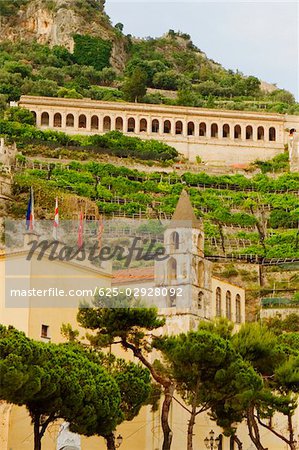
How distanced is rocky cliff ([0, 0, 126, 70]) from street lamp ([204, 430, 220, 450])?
3246 inches

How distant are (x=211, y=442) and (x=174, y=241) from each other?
854cm

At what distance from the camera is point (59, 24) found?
379ft

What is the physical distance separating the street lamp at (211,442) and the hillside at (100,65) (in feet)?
190

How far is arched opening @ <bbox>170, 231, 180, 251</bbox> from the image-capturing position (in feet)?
125

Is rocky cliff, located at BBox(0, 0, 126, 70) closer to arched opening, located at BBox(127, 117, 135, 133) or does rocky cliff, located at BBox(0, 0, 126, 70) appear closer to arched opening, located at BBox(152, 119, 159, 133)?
arched opening, located at BBox(127, 117, 135, 133)

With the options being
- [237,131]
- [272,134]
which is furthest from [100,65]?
[272,134]

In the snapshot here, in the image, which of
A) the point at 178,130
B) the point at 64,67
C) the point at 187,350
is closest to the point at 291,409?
the point at 187,350

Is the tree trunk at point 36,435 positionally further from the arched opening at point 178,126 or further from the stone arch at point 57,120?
the arched opening at point 178,126

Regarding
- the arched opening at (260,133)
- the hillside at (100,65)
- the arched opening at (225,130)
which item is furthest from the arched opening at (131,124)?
the arched opening at (260,133)

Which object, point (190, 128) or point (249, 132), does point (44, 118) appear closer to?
point (190, 128)

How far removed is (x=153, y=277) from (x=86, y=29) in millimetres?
80442

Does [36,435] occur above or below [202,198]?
below

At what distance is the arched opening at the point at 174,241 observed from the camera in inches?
1499

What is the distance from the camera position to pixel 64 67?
10494 centimetres
